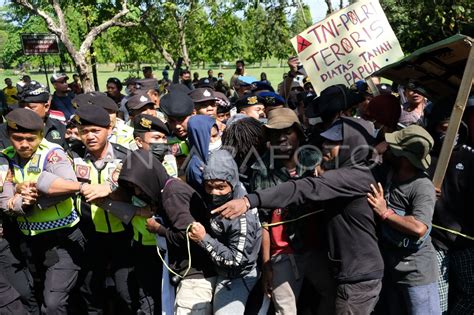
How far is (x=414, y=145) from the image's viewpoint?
3.05 metres

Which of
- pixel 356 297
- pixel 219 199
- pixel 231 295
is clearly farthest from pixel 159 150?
pixel 356 297

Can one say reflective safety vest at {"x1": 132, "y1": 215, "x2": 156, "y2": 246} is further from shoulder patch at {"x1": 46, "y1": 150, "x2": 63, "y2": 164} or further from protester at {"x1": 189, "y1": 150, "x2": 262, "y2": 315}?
shoulder patch at {"x1": 46, "y1": 150, "x2": 63, "y2": 164}

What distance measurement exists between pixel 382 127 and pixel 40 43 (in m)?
12.9

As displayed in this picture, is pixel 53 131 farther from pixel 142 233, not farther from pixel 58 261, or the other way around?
pixel 142 233

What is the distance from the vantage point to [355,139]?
9.93ft

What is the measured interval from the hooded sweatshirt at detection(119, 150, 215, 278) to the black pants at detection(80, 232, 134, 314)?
65 centimetres

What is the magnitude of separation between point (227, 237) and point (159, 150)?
3.66 feet

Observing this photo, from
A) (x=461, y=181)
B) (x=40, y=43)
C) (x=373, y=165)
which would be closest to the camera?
(x=373, y=165)

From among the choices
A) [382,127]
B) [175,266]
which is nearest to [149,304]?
[175,266]

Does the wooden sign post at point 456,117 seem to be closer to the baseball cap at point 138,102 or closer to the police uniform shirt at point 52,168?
the police uniform shirt at point 52,168

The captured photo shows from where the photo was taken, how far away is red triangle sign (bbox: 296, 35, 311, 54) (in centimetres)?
484

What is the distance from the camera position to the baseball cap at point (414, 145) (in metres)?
3.05

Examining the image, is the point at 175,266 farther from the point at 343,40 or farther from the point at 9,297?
the point at 343,40

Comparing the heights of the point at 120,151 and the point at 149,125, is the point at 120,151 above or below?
below
